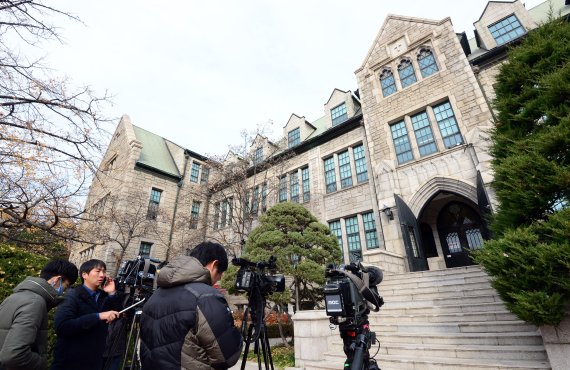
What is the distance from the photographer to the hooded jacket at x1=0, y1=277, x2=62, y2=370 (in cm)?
212

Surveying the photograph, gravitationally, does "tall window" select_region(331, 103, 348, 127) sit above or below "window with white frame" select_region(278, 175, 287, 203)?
above

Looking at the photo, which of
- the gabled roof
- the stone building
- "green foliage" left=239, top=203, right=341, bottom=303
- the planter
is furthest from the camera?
the gabled roof

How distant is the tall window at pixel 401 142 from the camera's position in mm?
12180

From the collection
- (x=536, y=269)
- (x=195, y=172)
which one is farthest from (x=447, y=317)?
(x=195, y=172)

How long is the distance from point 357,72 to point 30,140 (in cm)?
1494

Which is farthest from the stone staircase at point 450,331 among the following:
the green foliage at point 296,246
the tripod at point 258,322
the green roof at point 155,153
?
the green roof at point 155,153

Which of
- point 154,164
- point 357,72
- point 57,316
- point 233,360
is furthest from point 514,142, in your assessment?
point 154,164

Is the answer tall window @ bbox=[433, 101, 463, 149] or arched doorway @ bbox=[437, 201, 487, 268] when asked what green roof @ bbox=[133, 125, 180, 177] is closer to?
tall window @ bbox=[433, 101, 463, 149]

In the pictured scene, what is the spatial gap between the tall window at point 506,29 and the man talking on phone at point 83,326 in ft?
56.3

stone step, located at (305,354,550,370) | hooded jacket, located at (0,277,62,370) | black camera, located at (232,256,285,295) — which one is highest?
black camera, located at (232,256,285,295)

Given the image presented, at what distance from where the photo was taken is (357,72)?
1529 cm

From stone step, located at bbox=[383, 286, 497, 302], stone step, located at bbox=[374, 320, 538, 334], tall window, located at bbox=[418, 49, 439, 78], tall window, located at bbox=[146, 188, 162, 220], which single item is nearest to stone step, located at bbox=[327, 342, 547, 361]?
stone step, located at bbox=[374, 320, 538, 334]

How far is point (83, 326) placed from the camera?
2807 millimetres

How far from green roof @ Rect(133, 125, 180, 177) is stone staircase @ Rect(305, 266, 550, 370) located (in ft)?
63.4
